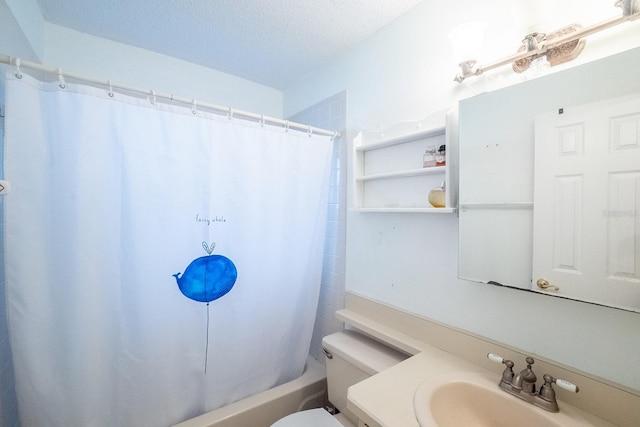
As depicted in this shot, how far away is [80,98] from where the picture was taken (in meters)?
1.01

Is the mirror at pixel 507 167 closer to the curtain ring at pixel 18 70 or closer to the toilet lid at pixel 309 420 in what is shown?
the toilet lid at pixel 309 420

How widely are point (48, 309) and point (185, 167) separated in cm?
73

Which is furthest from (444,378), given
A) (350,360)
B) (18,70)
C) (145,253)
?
(18,70)

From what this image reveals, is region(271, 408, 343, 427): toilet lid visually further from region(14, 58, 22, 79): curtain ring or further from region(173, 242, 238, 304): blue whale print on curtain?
region(14, 58, 22, 79): curtain ring

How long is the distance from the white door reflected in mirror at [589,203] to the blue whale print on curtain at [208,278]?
1266 mm

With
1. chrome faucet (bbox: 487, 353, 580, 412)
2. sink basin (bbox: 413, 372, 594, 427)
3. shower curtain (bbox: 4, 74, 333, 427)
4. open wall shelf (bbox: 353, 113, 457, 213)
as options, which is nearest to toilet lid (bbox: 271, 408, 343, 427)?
shower curtain (bbox: 4, 74, 333, 427)

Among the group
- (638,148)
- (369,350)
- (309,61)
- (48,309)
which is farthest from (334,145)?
(48,309)

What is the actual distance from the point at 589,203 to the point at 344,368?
1.18 meters

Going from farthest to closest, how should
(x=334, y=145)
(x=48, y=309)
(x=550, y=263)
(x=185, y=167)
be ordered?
1. (x=334, y=145)
2. (x=185, y=167)
3. (x=48, y=309)
4. (x=550, y=263)

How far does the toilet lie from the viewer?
122 centimetres

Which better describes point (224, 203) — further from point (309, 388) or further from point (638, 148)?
point (638, 148)

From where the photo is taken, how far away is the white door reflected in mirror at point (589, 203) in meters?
0.71

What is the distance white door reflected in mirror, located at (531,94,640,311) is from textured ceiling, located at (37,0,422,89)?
36.8 inches

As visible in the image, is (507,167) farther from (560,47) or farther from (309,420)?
(309,420)
